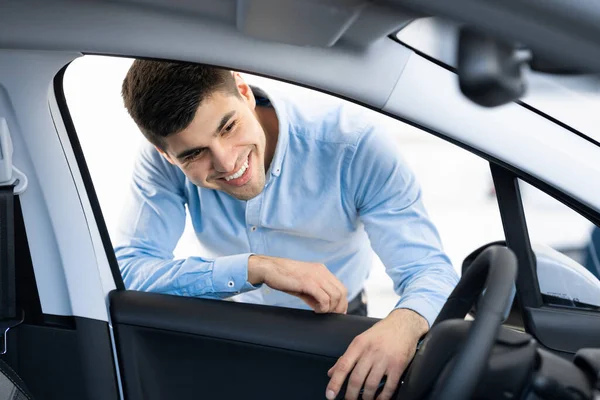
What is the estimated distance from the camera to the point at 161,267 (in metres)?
1.85

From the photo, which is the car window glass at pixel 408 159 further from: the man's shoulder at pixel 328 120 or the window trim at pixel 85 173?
the window trim at pixel 85 173

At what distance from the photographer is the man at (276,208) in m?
1.58

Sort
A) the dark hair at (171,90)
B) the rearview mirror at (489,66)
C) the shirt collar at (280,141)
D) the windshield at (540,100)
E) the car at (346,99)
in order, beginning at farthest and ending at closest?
the shirt collar at (280,141)
the dark hair at (171,90)
the windshield at (540,100)
the car at (346,99)
the rearview mirror at (489,66)

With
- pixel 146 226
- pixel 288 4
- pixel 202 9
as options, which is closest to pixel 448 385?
pixel 288 4

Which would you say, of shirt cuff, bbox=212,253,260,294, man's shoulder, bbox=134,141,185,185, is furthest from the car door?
man's shoulder, bbox=134,141,185,185

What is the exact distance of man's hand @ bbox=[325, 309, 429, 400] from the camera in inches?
53.8

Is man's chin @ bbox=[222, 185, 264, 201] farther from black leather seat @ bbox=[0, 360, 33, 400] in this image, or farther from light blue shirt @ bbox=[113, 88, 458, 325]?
black leather seat @ bbox=[0, 360, 33, 400]

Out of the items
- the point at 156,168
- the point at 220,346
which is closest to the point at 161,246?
the point at 156,168

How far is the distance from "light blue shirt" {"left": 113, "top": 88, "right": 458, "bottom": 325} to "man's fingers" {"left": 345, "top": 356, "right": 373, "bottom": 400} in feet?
0.84

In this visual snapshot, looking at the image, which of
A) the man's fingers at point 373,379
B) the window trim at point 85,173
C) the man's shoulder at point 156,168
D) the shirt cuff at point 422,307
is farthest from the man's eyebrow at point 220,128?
the man's fingers at point 373,379

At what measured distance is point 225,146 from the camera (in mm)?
1771

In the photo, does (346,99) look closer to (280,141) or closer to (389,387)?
(389,387)

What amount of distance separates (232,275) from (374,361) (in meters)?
0.45

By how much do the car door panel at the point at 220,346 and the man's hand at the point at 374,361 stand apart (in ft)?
0.34
